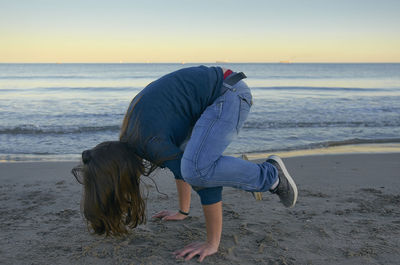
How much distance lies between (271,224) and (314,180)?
5.34ft

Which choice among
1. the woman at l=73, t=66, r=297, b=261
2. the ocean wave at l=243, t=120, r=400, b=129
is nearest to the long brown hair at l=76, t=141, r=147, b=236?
the woman at l=73, t=66, r=297, b=261

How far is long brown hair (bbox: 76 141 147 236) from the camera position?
2.14 meters

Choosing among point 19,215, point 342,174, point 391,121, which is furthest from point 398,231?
point 391,121

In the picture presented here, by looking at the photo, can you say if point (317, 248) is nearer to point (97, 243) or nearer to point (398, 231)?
point (398, 231)

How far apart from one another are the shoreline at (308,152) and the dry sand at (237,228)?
5.11 ft

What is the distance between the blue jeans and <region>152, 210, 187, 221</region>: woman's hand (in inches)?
34.9

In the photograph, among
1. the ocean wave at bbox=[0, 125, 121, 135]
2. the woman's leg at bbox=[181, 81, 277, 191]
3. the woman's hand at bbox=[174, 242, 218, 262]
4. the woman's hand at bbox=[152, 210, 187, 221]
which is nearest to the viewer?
the woman's leg at bbox=[181, 81, 277, 191]

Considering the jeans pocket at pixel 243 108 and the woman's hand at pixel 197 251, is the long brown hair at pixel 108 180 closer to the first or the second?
the woman's hand at pixel 197 251

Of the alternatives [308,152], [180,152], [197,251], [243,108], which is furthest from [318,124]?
[180,152]

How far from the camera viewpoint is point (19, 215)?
314 centimetres

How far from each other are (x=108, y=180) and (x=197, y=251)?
0.75 meters

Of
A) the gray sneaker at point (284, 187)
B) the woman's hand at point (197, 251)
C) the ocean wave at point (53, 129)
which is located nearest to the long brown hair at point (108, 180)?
the woman's hand at point (197, 251)

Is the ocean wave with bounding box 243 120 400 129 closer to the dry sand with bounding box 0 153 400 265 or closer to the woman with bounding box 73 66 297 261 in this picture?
the dry sand with bounding box 0 153 400 265

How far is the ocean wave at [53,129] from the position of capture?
8250 mm
